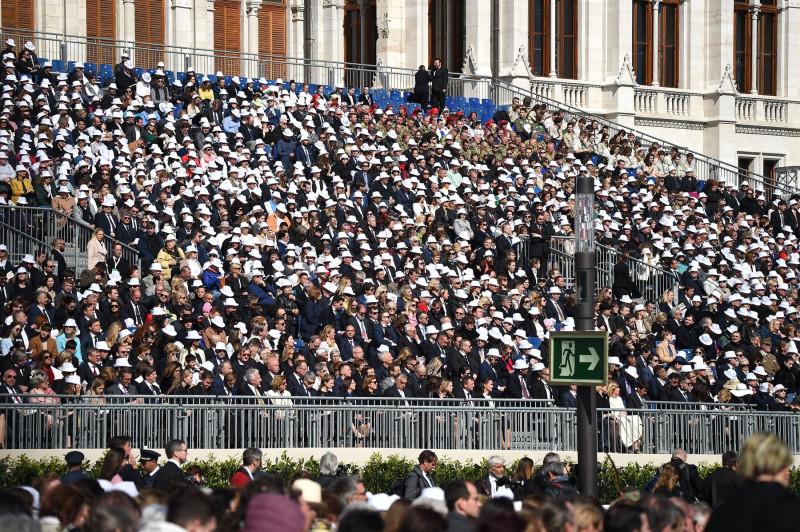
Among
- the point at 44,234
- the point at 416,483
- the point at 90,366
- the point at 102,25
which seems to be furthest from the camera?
the point at 102,25

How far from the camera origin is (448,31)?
4325 cm

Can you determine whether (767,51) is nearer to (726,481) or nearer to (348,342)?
(348,342)

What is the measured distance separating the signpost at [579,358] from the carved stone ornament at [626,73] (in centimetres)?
2871

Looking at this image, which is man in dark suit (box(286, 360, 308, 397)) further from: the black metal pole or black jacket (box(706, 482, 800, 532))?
black jacket (box(706, 482, 800, 532))

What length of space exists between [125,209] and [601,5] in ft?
71.1

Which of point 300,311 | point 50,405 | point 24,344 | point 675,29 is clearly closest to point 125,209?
point 300,311

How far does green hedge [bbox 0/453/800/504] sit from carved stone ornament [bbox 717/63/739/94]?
25.0m

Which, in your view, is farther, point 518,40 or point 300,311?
point 518,40

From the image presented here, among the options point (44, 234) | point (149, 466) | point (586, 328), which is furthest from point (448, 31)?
point (149, 466)

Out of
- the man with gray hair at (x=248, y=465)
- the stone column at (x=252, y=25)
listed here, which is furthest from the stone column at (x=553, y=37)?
the man with gray hair at (x=248, y=465)

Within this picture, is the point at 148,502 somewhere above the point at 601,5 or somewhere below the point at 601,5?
below

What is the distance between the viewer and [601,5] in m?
44.0

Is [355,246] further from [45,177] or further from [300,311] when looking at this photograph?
[45,177]

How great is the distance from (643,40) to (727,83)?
274 cm
